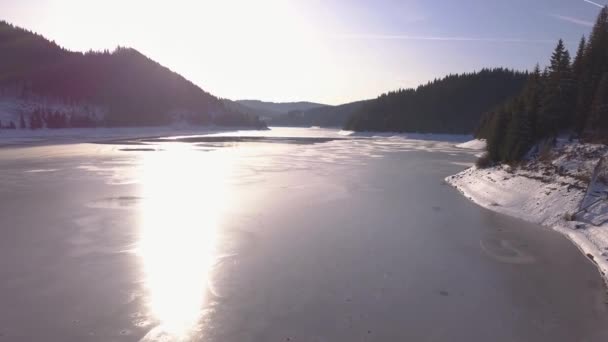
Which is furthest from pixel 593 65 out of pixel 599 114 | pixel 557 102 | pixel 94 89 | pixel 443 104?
pixel 94 89

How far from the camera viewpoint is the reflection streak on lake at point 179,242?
7090 millimetres

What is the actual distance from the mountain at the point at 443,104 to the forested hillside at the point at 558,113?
3199 inches

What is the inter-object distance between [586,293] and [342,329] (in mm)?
6087

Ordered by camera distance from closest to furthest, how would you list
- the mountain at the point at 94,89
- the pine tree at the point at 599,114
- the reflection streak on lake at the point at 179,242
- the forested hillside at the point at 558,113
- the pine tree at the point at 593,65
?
the reflection streak on lake at the point at 179,242 → the pine tree at the point at 599,114 → the forested hillside at the point at 558,113 → the pine tree at the point at 593,65 → the mountain at the point at 94,89

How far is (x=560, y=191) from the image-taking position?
1562 centimetres

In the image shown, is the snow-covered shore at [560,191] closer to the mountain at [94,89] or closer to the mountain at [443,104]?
the mountain at [443,104]

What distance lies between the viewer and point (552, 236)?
1245cm

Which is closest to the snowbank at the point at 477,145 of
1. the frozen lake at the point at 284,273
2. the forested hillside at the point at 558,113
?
the forested hillside at the point at 558,113

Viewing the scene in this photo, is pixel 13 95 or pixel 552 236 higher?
pixel 13 95

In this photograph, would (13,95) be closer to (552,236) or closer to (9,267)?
(9,267)

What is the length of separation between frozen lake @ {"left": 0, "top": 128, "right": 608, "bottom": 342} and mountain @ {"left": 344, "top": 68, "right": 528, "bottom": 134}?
339 feet

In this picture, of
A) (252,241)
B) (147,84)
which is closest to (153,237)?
(252,241)

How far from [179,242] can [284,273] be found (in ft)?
13.6

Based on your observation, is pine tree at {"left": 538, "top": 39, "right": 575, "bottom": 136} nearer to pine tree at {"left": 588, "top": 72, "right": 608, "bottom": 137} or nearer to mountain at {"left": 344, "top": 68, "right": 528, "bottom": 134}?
pine tree at {"left": 588, "top": 72, "right": 608, "bottom": 137}
